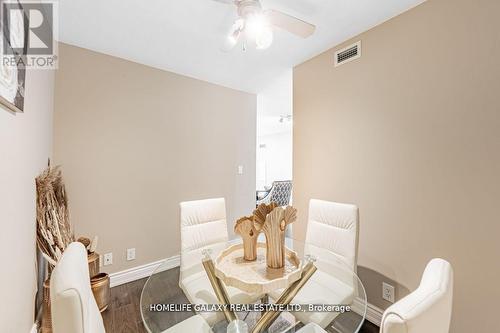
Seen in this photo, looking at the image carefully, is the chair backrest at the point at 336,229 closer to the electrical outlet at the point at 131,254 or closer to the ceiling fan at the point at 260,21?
the ceiling fan at the point at 260,21

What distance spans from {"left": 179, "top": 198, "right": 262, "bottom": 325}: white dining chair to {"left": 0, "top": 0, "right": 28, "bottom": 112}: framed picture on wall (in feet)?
3.81

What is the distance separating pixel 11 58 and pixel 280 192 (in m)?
4.67

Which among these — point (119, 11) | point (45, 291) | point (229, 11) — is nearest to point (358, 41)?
point (229, 11)

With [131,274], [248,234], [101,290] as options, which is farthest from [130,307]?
[248,234]

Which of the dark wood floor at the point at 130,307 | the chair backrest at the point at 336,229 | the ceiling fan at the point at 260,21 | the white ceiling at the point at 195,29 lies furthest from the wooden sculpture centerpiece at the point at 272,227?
the white ceiling at the point at 195,29

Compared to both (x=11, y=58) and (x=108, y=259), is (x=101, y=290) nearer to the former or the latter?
(x=108, y=259)

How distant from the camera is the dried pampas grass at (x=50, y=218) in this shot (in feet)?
5.33

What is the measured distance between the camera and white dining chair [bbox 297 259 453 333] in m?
0.53

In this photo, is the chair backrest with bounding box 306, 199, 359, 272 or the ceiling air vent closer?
the chair backrest with bounding box 306, 199, 359, 272

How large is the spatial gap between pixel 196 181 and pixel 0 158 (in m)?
2.04

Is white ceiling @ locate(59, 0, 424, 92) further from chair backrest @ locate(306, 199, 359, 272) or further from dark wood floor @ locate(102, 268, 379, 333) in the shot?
dark wood floor @ locate(102, 268, 379, 333)

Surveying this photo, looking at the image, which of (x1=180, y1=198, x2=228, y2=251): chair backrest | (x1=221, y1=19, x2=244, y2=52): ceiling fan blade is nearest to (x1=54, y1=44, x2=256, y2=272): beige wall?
(x1=180, y1=198, x2=228, y2=251): chair backrest

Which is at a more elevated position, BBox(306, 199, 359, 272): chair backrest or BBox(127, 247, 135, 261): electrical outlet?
BBox(306, 199, 359, 272): chair backrest

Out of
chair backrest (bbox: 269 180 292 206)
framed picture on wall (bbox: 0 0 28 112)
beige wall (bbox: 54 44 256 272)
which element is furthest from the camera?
chair backrest (bbox: 269 180 292 206)
